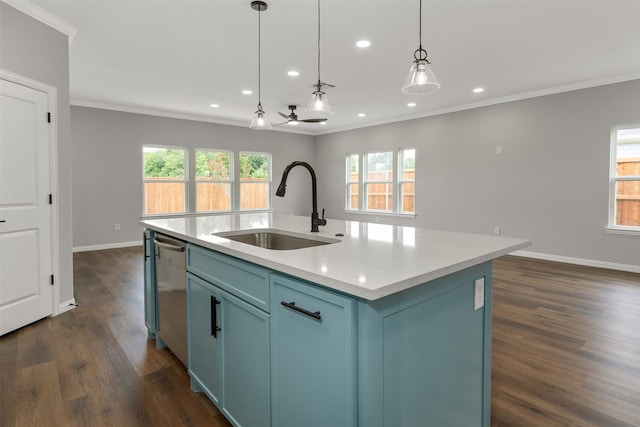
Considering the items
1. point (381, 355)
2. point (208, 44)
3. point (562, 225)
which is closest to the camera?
point (381, 355)

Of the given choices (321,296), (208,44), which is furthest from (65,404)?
(208,44)

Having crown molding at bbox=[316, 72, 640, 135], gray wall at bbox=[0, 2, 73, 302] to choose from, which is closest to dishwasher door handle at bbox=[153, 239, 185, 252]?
gray wall at bbox=[0, 2, 73, 302]

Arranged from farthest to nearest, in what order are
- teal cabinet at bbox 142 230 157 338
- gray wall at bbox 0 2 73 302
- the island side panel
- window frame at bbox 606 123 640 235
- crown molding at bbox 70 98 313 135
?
crown molding at bbox 70 98 313 135 → window frame at bbox 606 123 640 235 → gray wall at bbox 0 2 73 302 → teal cabinet at bbox 142 230 157 338 → the island side panel

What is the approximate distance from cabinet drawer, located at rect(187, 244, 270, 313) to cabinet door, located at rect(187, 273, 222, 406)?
6cm

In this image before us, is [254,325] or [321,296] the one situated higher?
[321,296]

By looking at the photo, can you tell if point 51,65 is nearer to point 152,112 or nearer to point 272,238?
point 272,238

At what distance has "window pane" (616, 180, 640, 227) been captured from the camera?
15.5ft

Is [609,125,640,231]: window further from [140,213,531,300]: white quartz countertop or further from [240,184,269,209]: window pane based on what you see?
[240,184,269,209]: window pane

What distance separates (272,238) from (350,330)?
1438 millimetres

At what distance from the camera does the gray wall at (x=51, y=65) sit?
277 centimetres

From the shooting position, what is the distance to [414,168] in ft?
24.1

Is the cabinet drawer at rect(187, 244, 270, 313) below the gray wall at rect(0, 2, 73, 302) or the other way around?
below

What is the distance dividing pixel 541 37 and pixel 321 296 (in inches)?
150

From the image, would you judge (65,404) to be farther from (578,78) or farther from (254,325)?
(578,78)
